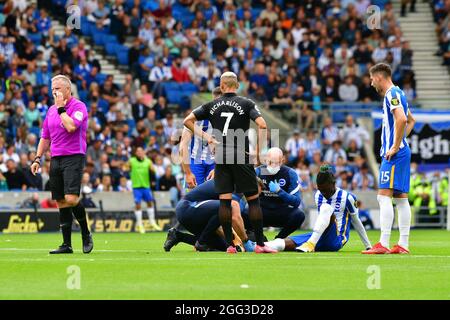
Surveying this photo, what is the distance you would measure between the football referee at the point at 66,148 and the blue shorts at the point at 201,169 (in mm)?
2929

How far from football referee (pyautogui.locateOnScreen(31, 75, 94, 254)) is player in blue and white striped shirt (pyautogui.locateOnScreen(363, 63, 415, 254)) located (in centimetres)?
386

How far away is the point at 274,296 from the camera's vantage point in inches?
390

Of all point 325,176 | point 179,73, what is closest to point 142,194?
point 179,73

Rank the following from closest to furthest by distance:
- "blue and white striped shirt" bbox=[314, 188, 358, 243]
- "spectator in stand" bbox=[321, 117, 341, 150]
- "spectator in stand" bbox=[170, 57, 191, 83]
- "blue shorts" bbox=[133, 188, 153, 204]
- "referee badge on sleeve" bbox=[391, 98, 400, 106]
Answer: "referee badge on sleeve" bbox=[391, 98, 400, 106] < "blue and white striped shirt" bbox=[314, 188, 358, 243] < "blue shorts" bbox=[133, 188, 153, 204] < "spectator in stand" bbox=[321, 117, 341, 150] < "spectator in stand" bbox=[170, 57, 191, 83]

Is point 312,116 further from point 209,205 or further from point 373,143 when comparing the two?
point 209,205

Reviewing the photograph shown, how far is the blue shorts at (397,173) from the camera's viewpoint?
1505cm

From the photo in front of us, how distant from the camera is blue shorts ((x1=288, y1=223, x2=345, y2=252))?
630 inches

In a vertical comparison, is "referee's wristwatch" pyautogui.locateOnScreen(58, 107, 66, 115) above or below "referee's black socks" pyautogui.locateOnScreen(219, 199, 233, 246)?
above

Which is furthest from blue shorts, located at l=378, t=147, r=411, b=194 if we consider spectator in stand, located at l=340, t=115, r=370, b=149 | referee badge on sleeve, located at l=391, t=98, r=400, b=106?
spectator in stand, located at l=340, t=115, r=370, b=149

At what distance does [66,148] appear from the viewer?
1525 centimetres

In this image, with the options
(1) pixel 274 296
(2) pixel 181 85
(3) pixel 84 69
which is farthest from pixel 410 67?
(1) pixel 274 296

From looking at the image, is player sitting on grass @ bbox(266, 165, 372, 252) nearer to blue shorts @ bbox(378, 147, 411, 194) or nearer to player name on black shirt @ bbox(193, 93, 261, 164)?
blue shorts @ bbox(378, 147, 411, 194)

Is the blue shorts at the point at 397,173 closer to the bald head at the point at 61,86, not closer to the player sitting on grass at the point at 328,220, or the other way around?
the player sitting on grass at the point at 328,220

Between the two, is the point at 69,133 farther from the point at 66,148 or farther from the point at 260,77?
the point at 260,77
